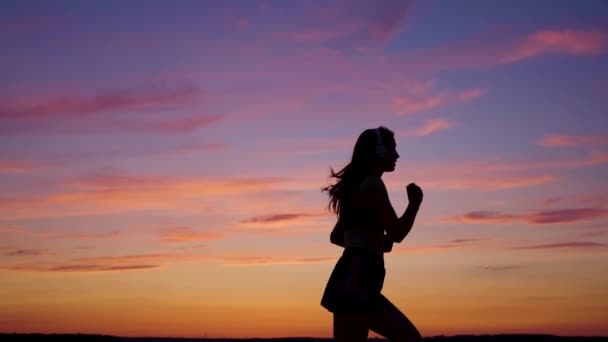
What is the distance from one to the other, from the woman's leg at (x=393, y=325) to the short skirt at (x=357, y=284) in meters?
0.06

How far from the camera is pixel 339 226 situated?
241 inches

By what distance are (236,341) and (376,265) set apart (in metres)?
13.4

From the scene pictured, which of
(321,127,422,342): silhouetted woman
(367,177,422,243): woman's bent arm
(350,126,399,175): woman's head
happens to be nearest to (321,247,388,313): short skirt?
(321,127,422,342): silhouetted woman

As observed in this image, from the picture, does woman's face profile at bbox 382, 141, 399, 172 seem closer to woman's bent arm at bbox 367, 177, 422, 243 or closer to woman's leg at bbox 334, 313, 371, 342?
woman's bent arm at bbox 367, 177, 422, 243

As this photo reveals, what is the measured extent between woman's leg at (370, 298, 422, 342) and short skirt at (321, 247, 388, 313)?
0.06m

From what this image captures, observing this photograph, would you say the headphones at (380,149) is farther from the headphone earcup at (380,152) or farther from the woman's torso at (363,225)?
the woman's torso at (363,225)

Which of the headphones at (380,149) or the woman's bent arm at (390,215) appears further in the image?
the headphones at (380,149)

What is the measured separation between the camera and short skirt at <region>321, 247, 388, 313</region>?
5840mm

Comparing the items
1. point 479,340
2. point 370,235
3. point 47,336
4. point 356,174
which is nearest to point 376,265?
point 370,235

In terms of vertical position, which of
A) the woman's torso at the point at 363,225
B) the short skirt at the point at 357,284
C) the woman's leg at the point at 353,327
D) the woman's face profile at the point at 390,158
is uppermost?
the woman's face profile at the point at 390,158

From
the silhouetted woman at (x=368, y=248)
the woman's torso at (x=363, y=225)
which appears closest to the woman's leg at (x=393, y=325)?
the silhouetted woman at (x=368, y=248)

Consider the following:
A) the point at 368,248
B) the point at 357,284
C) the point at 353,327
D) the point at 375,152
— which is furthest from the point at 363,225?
the point at 353,327

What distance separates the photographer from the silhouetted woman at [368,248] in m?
5.80

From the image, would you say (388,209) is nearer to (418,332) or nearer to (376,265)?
(376,265)
